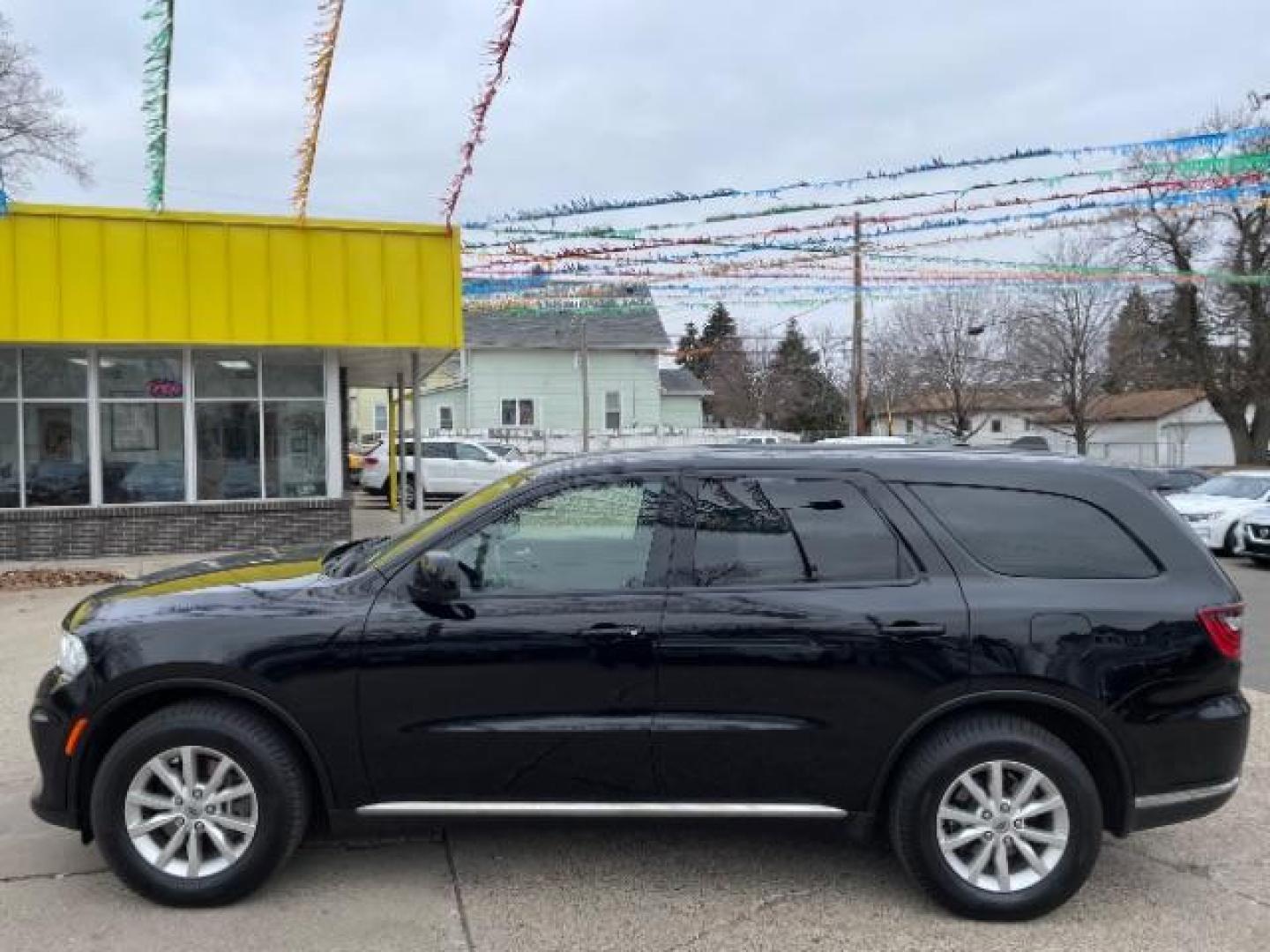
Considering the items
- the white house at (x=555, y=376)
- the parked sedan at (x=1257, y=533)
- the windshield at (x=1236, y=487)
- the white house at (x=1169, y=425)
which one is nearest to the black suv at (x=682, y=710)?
the parked sedan at (x=1257, y=533)

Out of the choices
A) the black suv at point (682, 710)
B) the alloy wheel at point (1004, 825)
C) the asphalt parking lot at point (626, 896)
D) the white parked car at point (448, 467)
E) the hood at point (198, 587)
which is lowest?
the asphalt parking lot at point (626, 896)

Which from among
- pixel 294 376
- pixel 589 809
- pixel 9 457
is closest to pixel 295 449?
pixel 294 376

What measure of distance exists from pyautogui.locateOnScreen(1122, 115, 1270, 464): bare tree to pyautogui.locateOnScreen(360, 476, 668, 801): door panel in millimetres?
41989

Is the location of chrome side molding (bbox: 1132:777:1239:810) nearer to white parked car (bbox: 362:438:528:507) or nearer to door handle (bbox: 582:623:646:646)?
door handle (bbox: 582:623:646:646)

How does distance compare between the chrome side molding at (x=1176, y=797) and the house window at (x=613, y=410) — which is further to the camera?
the house window at (x=613, y=410)

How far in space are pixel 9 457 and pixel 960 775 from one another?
13269 mm

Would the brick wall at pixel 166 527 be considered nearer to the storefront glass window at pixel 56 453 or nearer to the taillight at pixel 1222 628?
the storefront glass window at pixel 56 453

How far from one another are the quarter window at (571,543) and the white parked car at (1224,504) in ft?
45.3

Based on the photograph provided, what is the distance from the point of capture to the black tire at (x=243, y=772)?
3.64 m

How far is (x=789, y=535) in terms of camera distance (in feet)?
12.6

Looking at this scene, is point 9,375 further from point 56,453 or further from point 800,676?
point 800,676

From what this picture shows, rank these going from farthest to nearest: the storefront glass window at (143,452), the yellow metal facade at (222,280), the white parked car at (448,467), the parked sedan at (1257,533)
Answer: the white parked car at (448,467), the parked sedan at (1257,533), the storefront glass window at (143,452), the yellow metal facade at (222,280)

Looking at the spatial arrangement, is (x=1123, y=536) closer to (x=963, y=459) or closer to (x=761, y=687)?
(x=963, y=459)

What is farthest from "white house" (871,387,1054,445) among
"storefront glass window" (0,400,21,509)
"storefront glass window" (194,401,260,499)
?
"storefront glass window" (0,400,21,509)
